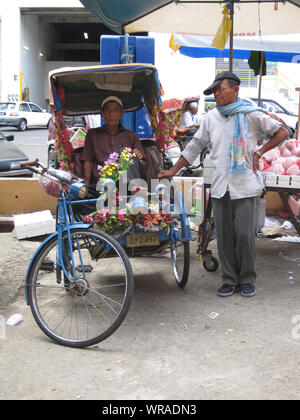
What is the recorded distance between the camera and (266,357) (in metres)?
3.47

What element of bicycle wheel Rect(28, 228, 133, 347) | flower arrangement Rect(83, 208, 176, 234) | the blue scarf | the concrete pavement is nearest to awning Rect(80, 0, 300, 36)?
the blue scarf

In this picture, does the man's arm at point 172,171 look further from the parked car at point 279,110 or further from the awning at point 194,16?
the parked car at point 279,110

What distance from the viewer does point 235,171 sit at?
4.51 metres

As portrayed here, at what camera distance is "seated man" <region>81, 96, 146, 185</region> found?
5.32m

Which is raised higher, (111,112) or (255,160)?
(111,112)

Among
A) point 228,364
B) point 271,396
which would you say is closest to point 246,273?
point 228,364

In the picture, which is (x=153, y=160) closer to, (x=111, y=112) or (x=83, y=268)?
(x=111, y=112)

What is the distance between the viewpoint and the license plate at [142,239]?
4.42 meters

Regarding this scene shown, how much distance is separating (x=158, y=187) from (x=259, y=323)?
4.88 ft

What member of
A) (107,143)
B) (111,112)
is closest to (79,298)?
(107,143)

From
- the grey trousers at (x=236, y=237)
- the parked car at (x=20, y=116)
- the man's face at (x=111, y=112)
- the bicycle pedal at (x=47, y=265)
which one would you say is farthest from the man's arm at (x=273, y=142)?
the parked car at (x=20, y=116)

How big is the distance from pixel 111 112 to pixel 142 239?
1585 mm

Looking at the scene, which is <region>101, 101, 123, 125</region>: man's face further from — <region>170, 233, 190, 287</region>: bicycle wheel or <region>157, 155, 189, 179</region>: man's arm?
<region>170, 233, 190, 287</region>: bicycle wheel
